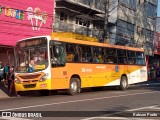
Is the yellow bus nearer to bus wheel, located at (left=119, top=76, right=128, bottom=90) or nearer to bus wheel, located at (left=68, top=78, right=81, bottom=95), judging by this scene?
bus wheel, located at (left=68, top=78, right=81, bottom=95)

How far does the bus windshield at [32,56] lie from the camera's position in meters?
17.3

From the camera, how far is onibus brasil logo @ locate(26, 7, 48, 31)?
26922mm

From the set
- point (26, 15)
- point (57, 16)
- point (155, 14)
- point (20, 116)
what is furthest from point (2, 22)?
point (155, 14)

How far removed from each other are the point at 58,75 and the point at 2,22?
27.5 feet

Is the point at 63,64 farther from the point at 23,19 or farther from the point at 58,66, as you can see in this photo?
the point at 23,19

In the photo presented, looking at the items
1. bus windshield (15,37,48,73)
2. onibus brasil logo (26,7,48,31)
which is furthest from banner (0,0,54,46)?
bus windshield (15,37,48,73)

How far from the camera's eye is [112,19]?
39.5 metres

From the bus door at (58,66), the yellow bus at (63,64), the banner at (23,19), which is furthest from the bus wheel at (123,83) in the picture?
the banner at (23,19)

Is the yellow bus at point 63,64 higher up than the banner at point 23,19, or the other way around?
the banner at point 23,19

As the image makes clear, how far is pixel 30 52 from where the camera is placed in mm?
17812

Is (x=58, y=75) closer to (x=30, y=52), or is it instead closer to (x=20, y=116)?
(x=30, y=52)

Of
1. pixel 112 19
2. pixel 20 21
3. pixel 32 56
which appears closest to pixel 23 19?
pixel 20 21

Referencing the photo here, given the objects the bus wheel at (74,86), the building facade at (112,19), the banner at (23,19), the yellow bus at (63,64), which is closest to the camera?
the yellow bus at (63,64)

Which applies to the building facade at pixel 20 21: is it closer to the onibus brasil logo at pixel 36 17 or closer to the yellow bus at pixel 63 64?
the onibus brasil logo at pixel 36 17
